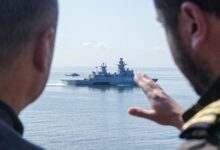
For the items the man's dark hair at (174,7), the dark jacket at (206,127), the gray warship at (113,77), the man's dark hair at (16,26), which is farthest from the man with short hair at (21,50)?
the gray warship at (113,77)

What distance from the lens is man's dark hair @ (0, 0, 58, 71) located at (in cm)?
126

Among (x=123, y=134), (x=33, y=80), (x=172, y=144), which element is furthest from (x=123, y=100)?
(x=33, y=80)

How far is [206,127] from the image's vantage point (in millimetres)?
933

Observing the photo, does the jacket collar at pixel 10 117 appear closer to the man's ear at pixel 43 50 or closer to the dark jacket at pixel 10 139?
the dark jacket at pixel 10 139

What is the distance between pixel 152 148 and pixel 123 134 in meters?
4.12

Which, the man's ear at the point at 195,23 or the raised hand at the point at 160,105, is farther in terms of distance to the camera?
Answer: the raised hand at the point at 160,105

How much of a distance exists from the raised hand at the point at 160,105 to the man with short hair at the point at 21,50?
1.17 ft

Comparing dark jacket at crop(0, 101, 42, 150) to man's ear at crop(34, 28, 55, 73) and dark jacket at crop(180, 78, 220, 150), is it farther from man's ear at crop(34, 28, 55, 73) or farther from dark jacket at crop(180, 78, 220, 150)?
dark jacket at crop(180, 78, 220, 150)

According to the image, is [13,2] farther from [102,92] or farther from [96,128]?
[102,92]

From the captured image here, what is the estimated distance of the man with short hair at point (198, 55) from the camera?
942 mm

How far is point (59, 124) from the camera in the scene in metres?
32.7

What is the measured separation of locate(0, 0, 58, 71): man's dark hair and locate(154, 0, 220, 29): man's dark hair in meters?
0.30

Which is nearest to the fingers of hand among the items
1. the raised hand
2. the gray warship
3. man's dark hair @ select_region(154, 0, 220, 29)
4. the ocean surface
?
the raised hand

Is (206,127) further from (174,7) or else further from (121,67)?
(121,67)
